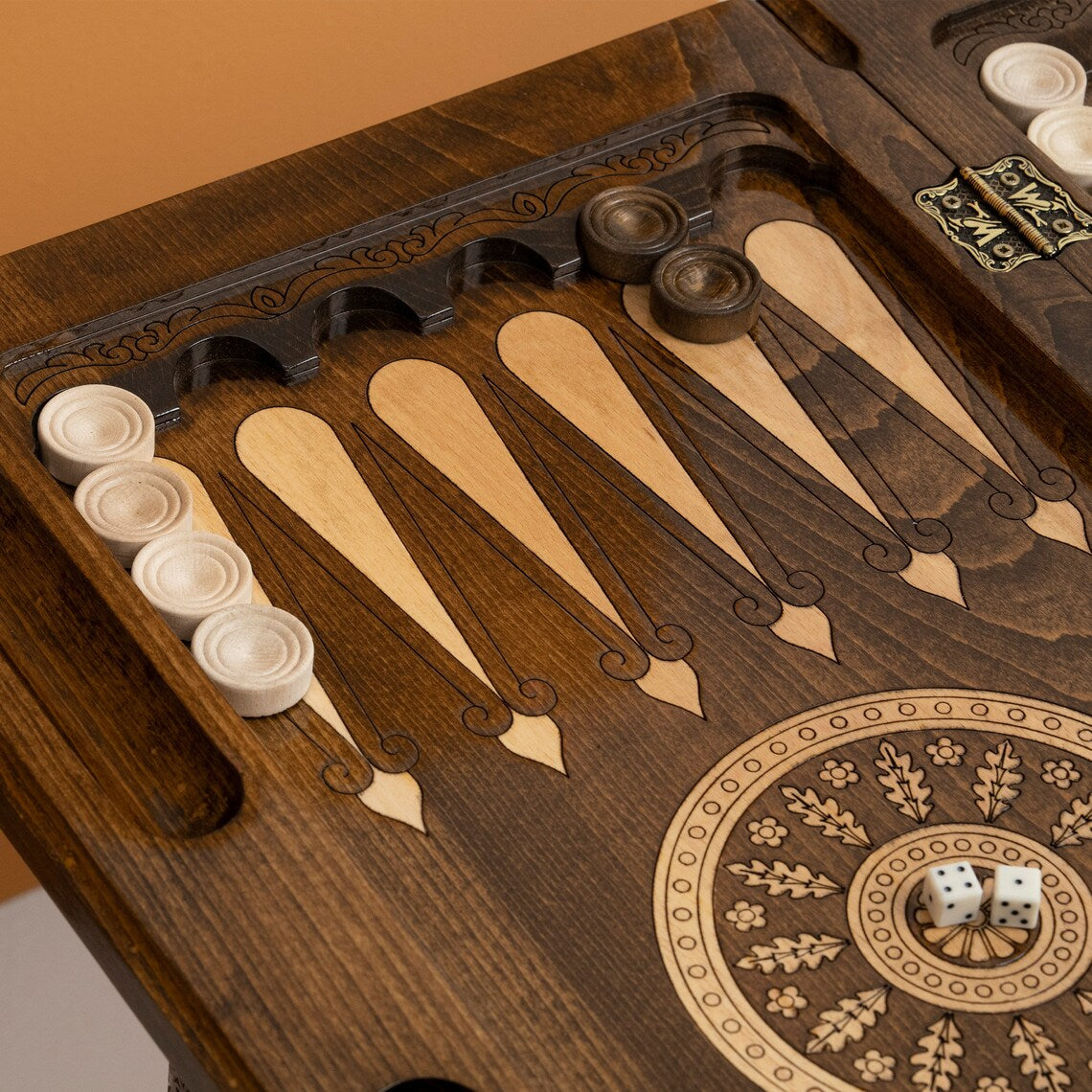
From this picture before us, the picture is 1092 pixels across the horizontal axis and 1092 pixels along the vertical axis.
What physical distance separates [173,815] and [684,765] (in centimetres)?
52

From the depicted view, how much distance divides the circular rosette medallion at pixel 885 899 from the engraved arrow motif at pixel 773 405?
0.58 feet

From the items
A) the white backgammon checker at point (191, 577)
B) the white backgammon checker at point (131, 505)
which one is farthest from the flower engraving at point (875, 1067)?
the white backgammon checker at point (131, 505)

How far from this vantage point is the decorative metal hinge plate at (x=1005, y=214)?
261 cm

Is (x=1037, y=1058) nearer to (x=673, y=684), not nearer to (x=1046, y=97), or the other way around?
(x=673, y=684)

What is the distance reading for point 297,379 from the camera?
2.49 m

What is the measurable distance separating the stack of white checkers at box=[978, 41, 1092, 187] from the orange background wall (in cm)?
138

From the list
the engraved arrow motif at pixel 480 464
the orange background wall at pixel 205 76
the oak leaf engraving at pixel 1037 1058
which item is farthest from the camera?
the orange background wall at pixel 205 76

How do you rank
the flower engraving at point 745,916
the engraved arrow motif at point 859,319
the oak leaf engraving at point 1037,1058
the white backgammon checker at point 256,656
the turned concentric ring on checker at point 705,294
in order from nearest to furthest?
the oak leaf engraving at point 1037,1058, the flower engraving at point 745,916, the white backgammon checker at point 256,656, the engraved arrow motif at point 859,319, the turned concentric ring on checker at point 705,294

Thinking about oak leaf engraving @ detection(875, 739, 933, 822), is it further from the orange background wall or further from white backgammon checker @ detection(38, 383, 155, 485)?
the orange background wall

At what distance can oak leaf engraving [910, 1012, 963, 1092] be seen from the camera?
1.91 m

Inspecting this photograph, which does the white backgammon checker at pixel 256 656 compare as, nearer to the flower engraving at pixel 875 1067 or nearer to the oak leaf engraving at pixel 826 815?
the oak leaf engraving at pixel 826 815

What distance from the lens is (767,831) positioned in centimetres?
211

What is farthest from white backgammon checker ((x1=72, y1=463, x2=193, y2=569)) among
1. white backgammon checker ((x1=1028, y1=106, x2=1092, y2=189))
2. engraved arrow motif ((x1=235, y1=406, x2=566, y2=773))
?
white backgammon checker ((x1=1028, y1=106, x2=1092, y2=189))

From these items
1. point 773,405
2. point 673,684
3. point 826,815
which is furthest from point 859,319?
point 826,815
